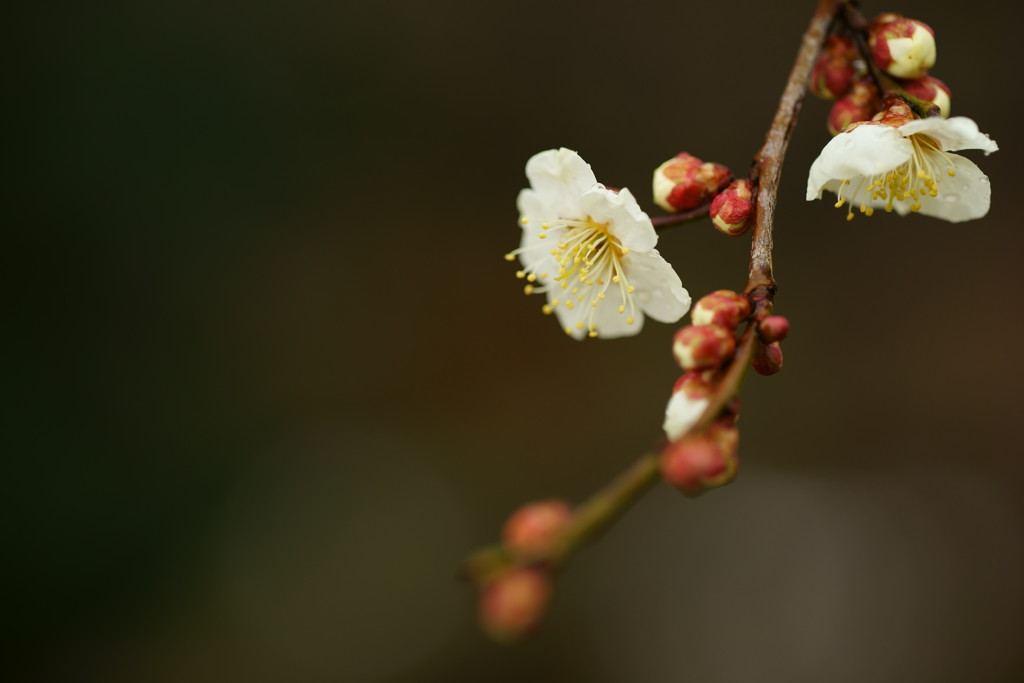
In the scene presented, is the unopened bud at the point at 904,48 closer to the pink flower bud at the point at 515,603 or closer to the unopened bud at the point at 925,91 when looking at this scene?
the unopened bud at the point at 925,91

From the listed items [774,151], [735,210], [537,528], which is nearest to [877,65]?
[774,151]

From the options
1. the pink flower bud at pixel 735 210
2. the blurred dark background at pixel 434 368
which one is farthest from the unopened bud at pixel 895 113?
the blurred dark background at pixel 434 368

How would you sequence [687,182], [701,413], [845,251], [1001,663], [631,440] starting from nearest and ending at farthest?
[701,413] → [687,182] → [1001,663] → [845,251] → [631,440]

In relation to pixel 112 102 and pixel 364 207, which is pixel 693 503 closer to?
pixel 364 207

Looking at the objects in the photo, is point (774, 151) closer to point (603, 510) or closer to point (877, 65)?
point (877, 65)

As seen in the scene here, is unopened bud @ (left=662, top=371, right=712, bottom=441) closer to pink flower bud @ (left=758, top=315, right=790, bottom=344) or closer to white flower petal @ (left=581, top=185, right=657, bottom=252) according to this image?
pink flower bud @ (left=758, top=315, right=790, bottom=344)

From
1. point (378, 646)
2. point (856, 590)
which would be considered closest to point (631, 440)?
point (856, 590)

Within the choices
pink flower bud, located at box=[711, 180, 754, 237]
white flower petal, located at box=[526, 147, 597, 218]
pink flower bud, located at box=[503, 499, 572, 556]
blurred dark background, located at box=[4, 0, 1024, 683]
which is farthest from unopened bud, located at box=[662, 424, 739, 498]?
blurred dark background, located at box=[4, 0, 1024, 683]
